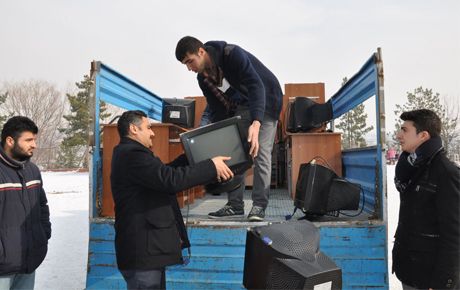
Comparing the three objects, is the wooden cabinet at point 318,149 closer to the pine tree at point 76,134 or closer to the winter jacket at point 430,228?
the winter jacket at point 430,228

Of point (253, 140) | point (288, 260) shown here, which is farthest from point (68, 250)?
point (288, 260)

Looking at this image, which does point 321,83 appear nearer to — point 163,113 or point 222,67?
point 163,113

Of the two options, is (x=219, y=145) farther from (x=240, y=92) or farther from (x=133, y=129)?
(x=240, y=92)

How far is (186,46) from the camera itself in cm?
281

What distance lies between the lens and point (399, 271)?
213cm

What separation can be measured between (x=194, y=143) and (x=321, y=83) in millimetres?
4309

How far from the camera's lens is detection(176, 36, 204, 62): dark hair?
110 inches

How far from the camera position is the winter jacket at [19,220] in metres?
2.16

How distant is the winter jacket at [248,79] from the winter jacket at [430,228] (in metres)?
1.24

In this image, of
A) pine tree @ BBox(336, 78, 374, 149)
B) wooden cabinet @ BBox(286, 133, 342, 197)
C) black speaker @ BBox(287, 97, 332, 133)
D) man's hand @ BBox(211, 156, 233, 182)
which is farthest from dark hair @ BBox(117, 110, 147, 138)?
pine tree @ BBox(336, 78, 374, 149)

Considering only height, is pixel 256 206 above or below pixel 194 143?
below

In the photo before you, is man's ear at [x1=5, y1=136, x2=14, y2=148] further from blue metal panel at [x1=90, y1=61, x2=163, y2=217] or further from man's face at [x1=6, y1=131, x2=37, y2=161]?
blue metal panel at [x1=90, y1=61, x2=163, y2=217]

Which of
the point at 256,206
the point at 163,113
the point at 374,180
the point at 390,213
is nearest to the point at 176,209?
the point at 256,206

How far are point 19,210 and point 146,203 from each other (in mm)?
871
